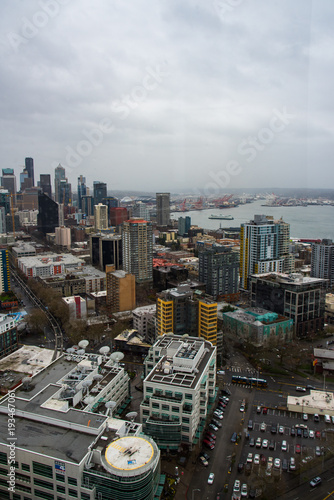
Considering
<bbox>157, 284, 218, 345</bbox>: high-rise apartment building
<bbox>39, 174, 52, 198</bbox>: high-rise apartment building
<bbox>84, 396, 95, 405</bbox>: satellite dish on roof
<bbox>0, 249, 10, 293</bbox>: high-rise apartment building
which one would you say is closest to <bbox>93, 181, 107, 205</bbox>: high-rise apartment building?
<bbox>39, 174, 52, 198</bbox>: high-rise apartment building

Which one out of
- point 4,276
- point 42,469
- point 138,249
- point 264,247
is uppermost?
point 264,247

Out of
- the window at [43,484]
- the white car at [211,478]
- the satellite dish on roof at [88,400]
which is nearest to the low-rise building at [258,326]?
the white car at [211,478]

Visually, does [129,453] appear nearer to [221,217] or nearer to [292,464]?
[292,464]

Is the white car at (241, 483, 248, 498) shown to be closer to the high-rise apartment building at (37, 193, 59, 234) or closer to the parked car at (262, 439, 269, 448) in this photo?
the parked car at (262, 439, 269, 448)

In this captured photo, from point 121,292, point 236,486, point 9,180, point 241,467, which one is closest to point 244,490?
point 236,486

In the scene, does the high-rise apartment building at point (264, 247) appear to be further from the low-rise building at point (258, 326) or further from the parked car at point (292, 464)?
the parked car at point (292, 464)

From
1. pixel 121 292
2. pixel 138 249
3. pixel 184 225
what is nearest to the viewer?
pixel 121 292

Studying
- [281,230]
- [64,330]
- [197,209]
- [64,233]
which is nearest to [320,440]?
[64,330]
